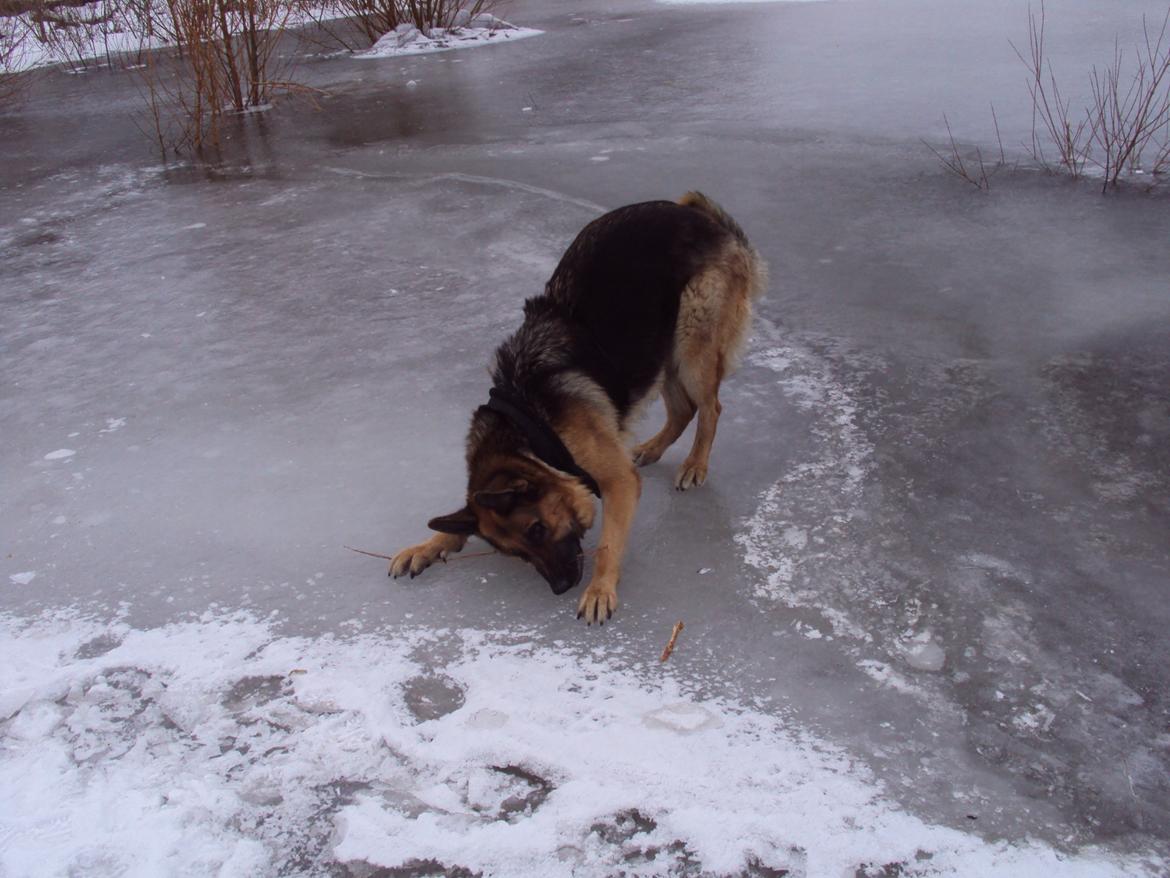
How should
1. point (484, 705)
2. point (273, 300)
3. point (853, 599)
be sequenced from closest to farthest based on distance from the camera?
1. point (484, 705)
2. point (853, 599)
3. point (273, 300)

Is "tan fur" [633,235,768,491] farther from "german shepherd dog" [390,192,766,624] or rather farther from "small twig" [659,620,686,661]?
"small twig" [659,620,686,661]

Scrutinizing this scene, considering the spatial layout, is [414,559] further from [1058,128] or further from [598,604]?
[1058,128]

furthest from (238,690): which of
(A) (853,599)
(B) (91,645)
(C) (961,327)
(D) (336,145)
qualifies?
(D) (336,145)

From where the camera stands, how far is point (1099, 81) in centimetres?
761

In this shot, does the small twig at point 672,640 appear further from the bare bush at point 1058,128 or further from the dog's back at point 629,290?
the bare bush at point 1058,128

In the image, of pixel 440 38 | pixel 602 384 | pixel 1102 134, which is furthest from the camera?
pixel 440 38

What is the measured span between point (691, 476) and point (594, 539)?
469 mm

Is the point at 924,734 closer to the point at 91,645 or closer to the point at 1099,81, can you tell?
the point at 91,645

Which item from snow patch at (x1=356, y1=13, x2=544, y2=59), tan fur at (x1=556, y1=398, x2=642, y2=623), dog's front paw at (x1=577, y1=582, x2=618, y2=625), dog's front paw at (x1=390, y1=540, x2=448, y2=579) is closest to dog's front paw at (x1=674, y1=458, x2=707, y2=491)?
tan fur at (x1=556, y1=398, x2=642, y2=623)

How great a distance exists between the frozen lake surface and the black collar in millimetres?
378

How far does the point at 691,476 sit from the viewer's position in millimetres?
3652

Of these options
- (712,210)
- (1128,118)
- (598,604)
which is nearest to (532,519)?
(598,604)

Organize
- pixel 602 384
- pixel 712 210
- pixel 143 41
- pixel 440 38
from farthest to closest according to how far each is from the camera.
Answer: pixel 143 41, pixel 440 38, pixel 712 210, pixel 602 384

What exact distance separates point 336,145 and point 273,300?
144 inches
